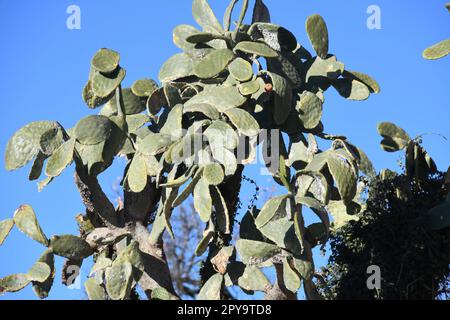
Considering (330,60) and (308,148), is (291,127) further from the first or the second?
(330,60)

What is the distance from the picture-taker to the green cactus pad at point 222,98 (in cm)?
331

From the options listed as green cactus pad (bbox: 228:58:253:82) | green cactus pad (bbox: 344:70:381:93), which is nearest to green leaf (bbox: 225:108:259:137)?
green cactus pad (bbox: 228:58:253:82)

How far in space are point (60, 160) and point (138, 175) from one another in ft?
0.93

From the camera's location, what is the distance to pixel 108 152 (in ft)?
11.2

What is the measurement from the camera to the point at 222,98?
333cm

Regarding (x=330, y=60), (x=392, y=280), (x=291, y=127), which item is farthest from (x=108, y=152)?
(x=392, y=280)

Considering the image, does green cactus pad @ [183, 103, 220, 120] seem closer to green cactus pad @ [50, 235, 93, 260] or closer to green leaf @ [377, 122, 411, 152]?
green cactus pad @ [50, 235, 93, 260]

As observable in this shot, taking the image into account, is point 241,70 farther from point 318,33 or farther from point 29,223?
point 29,223

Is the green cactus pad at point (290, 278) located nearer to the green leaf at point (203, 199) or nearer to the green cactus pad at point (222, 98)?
the green leaf at point (203, 199)

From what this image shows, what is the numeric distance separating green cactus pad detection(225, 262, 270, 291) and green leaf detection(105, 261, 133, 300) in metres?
0.34

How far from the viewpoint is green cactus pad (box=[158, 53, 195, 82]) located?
3492 millimetres

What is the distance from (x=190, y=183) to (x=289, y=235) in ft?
1.22

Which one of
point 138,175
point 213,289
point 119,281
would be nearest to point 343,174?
point 213,289

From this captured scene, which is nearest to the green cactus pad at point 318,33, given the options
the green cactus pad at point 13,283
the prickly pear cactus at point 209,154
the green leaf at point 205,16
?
the prickly pear cactus at point 209,154
